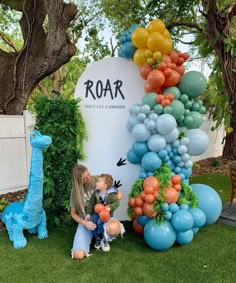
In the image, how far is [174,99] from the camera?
3059 mm

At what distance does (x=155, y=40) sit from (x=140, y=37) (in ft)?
0.66

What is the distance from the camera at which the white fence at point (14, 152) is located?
185 inches

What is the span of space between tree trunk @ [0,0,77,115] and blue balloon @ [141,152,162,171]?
347 centimetres

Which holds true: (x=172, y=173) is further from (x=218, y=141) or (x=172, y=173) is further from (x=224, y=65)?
(x=218, y=141)

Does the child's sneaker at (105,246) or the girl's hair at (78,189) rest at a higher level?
the girl's hair at (78,189)

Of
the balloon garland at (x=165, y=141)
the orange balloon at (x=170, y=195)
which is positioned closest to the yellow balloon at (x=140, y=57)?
the balloon garland at (x=165, y=141)

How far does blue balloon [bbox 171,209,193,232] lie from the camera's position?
9.21ft

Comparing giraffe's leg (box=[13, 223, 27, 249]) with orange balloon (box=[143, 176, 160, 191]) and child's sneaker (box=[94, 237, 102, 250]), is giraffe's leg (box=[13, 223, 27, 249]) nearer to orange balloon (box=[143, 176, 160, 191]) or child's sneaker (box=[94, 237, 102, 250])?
child's sneaker (box=[94, 237, 102, 250])

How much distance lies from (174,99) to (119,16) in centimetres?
624

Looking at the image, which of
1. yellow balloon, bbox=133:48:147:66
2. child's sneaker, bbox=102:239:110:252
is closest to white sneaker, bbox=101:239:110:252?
child's sneaker, bbox=102:239:110:252

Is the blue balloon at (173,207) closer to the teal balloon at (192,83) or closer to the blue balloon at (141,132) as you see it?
the blue balloon at (141,132)

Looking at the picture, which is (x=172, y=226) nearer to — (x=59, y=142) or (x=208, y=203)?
(x=208, y=203)

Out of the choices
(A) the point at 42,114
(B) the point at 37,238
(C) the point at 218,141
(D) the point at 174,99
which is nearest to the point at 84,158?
(A) the point at 42,114

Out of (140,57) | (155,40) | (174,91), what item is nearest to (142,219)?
(174,91)
